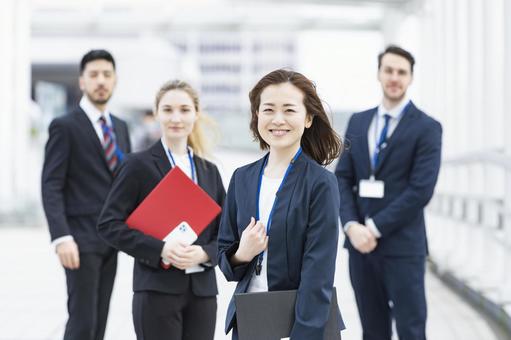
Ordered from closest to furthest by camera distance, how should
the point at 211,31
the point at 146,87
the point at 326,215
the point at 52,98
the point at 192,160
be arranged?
the point at 326,215 → the point at 192,160 → the point at 211,31 → the point at 146,87 → the point at 52,98

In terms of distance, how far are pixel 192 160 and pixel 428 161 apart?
121 cm

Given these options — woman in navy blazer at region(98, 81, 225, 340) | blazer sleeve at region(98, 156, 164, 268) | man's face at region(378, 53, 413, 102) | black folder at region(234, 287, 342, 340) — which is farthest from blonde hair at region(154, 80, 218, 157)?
black folder at region(234, 287, 342, 340)

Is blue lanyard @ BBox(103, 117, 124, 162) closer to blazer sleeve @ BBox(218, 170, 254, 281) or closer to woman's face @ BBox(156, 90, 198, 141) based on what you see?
woman's face @ BBox(156, 90, 198, 141)

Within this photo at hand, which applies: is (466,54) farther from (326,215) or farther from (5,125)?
(5,125)

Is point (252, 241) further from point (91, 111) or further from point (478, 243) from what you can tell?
point (478, 243)

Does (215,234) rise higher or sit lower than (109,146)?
lower

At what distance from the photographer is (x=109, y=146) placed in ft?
13.0

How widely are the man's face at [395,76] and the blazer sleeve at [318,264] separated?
1623 millimetres

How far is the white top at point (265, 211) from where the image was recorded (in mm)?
2391

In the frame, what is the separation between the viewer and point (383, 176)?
388cm

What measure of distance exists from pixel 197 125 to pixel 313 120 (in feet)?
3.32

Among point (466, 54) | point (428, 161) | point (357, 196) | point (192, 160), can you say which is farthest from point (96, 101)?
point (466, 54)

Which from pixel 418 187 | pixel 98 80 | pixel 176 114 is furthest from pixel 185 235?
pixel 418 187

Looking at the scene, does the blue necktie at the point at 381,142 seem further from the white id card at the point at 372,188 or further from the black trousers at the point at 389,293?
the black trousers at the point at 389,293
